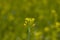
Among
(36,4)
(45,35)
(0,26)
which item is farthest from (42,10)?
(0,26)

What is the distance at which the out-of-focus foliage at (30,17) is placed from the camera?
286cm

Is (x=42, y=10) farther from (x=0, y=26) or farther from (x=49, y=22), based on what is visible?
(x=0, y=26)

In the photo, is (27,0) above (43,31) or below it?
above

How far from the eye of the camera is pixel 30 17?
2.92 metres

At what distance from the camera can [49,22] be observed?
2963 mm

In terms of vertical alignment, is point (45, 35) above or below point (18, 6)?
below

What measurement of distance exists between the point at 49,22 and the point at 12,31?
391 millimetres

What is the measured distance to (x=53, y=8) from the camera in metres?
2.85

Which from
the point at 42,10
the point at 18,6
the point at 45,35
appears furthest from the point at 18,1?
the point at 45,35

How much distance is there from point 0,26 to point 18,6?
306 millimetres

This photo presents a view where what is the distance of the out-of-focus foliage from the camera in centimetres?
286

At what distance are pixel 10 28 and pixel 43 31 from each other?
34 centimetres

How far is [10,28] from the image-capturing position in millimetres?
2982

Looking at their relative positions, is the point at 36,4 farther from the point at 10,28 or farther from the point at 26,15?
the point at 10,28
